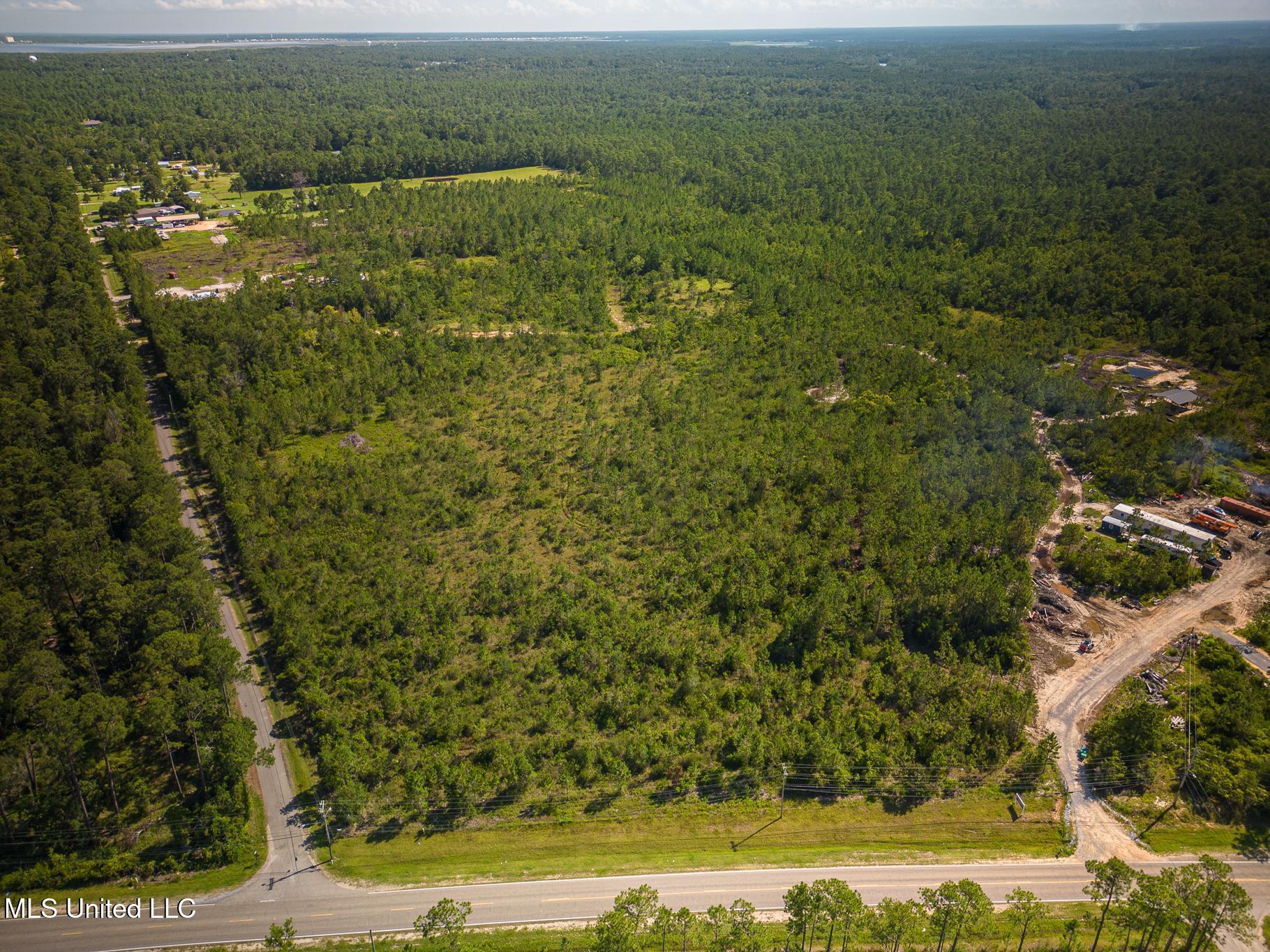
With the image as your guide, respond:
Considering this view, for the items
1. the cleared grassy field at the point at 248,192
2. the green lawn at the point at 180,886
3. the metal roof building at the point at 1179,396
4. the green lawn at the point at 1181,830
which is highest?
the cleared grassy field at the point at 248,192

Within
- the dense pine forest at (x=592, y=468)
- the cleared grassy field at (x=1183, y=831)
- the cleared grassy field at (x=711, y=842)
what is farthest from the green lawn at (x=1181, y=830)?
the dense pine forest at (x=592, y=468)

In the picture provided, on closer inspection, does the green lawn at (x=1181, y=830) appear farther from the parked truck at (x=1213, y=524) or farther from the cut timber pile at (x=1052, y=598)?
the parked truck at (x=1213, y=524)

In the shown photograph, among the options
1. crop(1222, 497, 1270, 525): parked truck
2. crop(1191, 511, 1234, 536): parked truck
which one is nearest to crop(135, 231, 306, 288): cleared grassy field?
crop(1191, 511, 1234, 536): parked truck

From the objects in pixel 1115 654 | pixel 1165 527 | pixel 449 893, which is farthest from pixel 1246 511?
pixel 449 893

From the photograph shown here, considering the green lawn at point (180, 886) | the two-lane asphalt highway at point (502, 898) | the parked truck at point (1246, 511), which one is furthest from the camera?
the parked truck at point (1246, 511)

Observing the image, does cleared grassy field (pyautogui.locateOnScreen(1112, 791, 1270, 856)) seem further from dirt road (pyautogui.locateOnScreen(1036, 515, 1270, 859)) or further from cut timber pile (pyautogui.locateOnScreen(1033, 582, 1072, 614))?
cut timber pile (pyautogui.locateOnScreen(1033, 582, 1072, 614))
